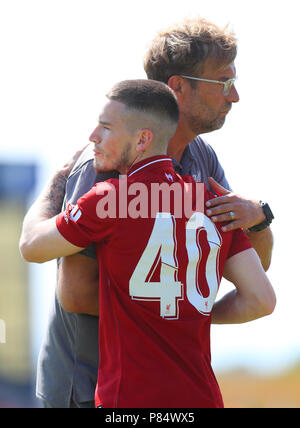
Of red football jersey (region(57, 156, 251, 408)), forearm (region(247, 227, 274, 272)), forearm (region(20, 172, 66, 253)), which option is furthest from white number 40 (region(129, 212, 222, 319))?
forearm (region(247, 227, 274, 272))

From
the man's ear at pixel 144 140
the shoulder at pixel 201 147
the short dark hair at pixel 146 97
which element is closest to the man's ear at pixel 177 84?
the shoulder at pixel 201 147

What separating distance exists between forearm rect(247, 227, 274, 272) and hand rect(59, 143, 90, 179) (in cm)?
92

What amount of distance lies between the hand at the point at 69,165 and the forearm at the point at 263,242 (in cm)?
92

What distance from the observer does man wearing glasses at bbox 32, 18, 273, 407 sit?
2947 millimetres

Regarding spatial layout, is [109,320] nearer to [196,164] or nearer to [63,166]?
[63,166]

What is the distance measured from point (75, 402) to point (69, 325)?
13.9 inches

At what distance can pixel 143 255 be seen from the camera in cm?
271

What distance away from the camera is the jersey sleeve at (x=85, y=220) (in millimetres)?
2676

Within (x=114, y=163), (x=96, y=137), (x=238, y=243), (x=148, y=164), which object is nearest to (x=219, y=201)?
(x=238, y=243)

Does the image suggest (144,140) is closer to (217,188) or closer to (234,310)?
(217,188)

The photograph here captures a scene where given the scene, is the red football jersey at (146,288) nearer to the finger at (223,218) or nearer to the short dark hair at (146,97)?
the finger at (223,218)

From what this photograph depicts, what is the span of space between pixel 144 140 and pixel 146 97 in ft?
0.61

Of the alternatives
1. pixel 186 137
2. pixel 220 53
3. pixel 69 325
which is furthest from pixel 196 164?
pixel 69 325

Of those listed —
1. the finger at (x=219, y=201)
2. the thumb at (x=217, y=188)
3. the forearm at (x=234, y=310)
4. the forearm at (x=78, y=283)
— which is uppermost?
the thumb at (x=217, y=188)
